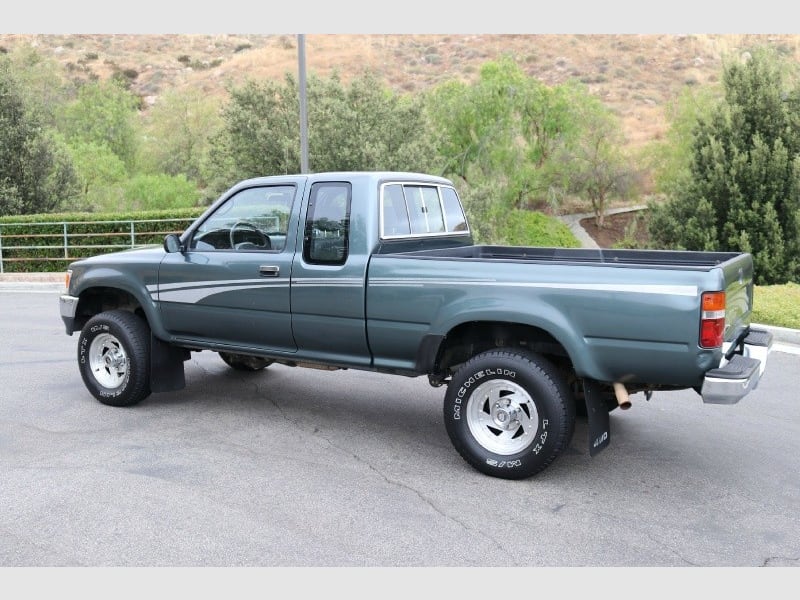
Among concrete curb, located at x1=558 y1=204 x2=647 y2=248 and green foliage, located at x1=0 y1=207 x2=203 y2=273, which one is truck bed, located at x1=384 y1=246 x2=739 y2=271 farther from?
concrete curb, located at x1=558 y1=204 x2=647 y2=248

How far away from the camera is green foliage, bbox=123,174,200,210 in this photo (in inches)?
1423

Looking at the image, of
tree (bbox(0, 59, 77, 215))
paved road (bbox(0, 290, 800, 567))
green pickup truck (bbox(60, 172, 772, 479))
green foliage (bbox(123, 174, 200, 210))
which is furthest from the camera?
green foliage (bbox(123, 174, 200, 210))

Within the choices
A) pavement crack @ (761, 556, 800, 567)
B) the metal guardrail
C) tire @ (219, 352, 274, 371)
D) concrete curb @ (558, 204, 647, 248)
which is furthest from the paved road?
concrete curb @ (558, 204, 647, 248)

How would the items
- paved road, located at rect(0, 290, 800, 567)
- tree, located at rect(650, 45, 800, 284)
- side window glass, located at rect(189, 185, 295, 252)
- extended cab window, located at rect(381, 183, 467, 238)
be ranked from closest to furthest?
paved road, located at rect(0, 290, 800, 567) < extended cab window, located at rect(381, 183, 467, 238) < side window glass, located at rect(189, 185, 295, 252) < tree, located at rect(650, 45, 800, 284)

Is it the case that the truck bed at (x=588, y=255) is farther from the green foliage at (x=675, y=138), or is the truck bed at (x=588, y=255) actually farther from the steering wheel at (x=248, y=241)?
the green foliage at (x=675, y=138)

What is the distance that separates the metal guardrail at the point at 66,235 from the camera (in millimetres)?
19656

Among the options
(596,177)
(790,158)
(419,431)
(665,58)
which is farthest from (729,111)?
(665,58)

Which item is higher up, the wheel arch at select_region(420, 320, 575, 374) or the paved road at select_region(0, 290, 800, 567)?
the wheel arch at select_region(420, 320, 575, 374)

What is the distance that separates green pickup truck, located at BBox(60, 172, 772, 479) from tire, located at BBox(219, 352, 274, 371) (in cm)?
92

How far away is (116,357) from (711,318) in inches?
189

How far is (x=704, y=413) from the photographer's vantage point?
6695mm

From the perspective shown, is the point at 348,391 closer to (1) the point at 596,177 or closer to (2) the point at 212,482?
(2) the point at 212,482

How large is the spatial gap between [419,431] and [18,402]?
3.59 meters

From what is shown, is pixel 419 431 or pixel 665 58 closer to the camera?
pixel 419 431
